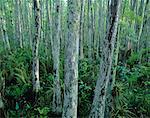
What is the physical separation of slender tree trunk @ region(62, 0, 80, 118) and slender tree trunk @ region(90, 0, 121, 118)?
1.36 metres

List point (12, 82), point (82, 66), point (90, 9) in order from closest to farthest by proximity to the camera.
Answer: point (12, 82) < point (82, 66) < point (90, 9)

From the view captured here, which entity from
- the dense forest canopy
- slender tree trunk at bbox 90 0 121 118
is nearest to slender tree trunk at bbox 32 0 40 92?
the dense forest canopy

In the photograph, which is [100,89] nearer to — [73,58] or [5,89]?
[73,58]

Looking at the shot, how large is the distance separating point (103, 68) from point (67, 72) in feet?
5.03

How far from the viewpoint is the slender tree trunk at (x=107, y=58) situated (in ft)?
18.9

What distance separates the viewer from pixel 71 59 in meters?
4.81

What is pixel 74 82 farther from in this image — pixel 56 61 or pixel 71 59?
pixel 56 61

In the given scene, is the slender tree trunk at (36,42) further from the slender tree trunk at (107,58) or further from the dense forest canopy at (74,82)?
the slender tree trunk at (107,58)

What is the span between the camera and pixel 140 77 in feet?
34.5

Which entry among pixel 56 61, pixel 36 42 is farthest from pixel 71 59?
pixel 36 42

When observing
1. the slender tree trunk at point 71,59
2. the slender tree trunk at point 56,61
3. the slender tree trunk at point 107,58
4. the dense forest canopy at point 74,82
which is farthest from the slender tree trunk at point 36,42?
the slender tree trunk at point 71,59

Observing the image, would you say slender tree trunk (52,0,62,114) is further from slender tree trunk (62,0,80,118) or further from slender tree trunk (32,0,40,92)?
slender tree trunk (62,0,80,118)

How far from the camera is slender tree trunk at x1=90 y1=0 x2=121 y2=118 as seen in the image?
18.9 feet

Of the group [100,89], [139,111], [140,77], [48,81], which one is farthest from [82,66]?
[100,89]
